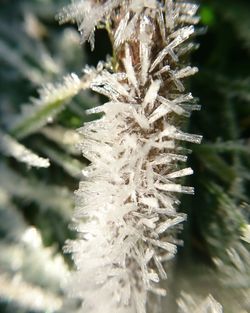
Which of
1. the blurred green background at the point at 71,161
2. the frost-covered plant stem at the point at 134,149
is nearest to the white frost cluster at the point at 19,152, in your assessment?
the blurred green background at the point at 71,161

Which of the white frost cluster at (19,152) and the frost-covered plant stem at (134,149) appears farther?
the white frost cluster at (19,152)

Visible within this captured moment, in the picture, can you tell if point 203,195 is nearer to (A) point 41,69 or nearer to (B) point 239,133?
(B) point 239,133

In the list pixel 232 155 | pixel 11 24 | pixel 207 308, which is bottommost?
pixel 207 308

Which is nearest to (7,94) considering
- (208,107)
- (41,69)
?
(41,69)

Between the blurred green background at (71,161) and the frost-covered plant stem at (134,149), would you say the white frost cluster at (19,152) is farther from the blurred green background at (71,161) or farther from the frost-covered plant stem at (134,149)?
the frost-covered plant stem at (134,149)

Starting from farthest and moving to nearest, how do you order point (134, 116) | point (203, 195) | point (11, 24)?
point (11, 24) → point (203, 195) → point (134, 116)

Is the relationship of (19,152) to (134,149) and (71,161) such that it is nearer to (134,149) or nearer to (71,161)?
(71,161)
